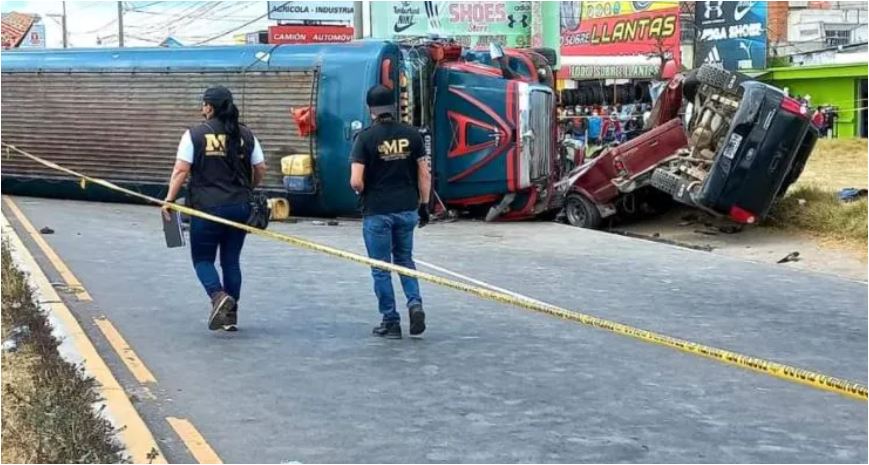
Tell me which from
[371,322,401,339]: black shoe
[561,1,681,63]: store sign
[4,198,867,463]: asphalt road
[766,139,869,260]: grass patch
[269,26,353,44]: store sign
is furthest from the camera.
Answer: [561,1,681,63]: store sign

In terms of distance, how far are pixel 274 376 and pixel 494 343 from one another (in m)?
1.72

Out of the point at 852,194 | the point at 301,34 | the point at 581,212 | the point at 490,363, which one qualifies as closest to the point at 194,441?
the point at 490,363

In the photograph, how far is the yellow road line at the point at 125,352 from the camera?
20.9 feet

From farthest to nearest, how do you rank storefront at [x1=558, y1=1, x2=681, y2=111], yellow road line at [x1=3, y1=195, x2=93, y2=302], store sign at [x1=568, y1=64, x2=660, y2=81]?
store sign at [x1=568, y1=64, x2=660, y2=81]
storefront at [x1=558, y1=1, x2=681, y2=111]
yellow road line at [x1=3, y1=195, x2=93, y2=302]

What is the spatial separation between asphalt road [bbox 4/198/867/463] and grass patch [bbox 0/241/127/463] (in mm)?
355

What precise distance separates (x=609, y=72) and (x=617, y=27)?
7.27 m

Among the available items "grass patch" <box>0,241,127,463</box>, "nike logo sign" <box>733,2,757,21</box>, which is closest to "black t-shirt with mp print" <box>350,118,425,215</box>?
"grass patch" <box>0,241,127,463</box>

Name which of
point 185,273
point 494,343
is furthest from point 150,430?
point 185,273

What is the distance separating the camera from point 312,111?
14.8 m

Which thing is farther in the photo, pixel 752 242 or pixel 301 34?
pixel 301 34

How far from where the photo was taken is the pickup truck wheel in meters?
15.8

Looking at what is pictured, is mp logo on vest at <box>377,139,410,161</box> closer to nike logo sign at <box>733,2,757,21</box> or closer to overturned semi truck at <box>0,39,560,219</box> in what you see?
overturned semi truck at <box>0,39,560,219</box>

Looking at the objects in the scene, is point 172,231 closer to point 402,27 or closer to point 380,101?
point 380,101

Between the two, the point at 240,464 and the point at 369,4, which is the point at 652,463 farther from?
the point at 369,4
